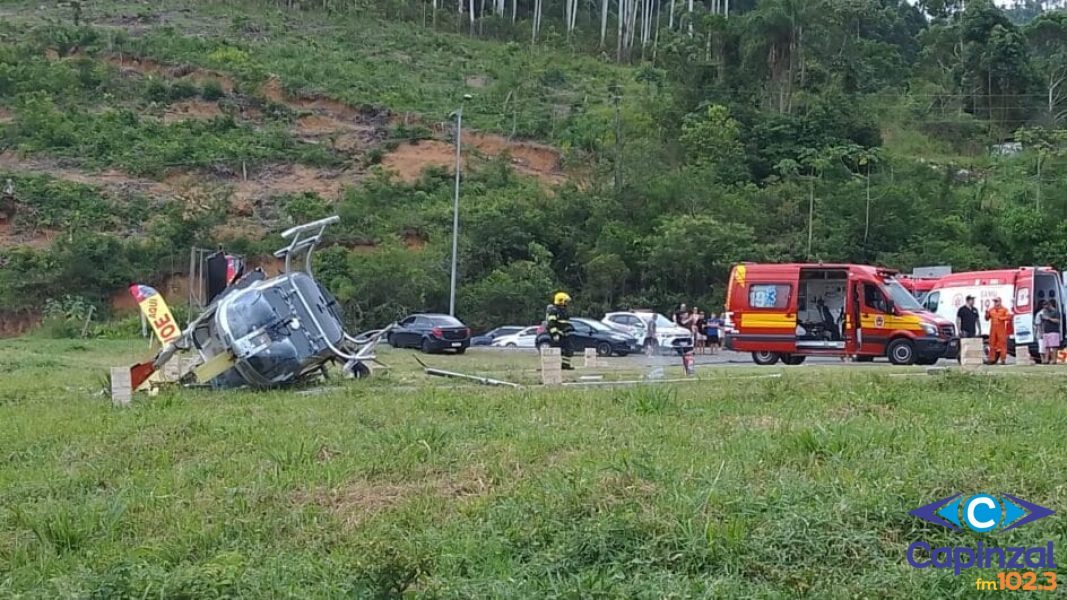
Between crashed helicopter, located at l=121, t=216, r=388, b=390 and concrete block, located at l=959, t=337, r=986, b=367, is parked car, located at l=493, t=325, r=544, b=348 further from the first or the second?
concrete block, located at l=959, t=337, r=986, b=367

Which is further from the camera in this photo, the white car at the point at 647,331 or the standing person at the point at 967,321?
the white car at the point at 647,331

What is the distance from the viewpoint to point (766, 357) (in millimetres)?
22594

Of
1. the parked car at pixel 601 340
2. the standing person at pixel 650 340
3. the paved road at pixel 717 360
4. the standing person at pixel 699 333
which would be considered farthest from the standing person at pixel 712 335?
the parked car at pixel 601 340

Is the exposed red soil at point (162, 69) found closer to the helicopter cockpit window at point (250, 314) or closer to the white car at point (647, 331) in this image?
the white car at point (647, 331)

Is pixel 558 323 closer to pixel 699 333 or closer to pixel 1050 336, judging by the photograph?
pixel 1050 336

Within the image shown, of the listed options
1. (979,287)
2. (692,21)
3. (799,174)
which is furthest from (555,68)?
(979,287)

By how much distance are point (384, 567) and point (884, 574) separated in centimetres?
273

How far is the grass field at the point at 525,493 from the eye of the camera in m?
5.50

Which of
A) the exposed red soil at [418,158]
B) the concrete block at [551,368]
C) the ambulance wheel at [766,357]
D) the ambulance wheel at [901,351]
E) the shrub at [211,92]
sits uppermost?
the shrub at [211,92]

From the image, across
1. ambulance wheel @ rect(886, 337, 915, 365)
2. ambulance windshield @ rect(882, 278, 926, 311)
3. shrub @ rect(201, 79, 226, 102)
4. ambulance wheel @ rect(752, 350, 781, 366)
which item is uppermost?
shrub @ rect(201, 79, 226, 102)

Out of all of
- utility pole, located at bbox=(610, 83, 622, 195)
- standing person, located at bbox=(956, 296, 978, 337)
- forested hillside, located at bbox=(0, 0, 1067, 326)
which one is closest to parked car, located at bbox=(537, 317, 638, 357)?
forested hillside, located at bbox=(0, 0, 1067, 326)

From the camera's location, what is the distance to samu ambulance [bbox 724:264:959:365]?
2078 cm

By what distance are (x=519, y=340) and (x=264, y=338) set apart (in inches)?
824

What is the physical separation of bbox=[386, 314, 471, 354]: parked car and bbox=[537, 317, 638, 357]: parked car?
3.88 m
